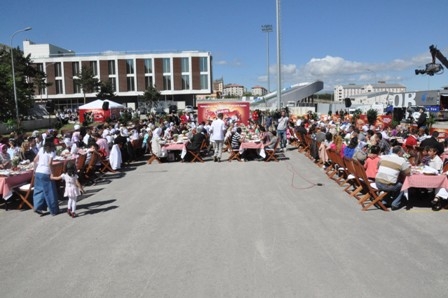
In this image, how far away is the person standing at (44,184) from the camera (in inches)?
288

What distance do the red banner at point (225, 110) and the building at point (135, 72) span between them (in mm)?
52761

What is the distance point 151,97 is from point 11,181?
219 ft

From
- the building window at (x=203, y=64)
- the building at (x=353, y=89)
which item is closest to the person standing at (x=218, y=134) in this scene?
the building window at (x=203, y=64)

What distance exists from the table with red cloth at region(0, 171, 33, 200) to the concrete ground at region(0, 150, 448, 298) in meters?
0.44

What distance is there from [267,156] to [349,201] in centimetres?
696

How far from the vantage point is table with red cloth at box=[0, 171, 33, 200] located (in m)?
7.92

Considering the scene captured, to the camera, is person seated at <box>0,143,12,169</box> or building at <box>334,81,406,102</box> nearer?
person seated at <box>0,143,12,169</box>

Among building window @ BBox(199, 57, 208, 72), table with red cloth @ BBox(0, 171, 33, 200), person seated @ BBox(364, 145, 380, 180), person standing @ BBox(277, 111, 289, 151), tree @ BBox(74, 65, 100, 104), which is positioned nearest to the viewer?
table with red cloth @ BBox(0, 171, 33, 200)

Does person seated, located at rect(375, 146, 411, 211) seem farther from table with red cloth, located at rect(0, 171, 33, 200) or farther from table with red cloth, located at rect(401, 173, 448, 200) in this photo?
table with red cloth, located at rect(0, 171, 33, 200)

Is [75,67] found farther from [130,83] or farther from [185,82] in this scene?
[185,82]

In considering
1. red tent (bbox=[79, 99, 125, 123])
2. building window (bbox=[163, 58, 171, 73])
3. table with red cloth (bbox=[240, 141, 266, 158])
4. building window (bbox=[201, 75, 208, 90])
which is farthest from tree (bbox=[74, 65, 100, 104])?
table with red cloth (bbox=[240, 141, 266, 158])

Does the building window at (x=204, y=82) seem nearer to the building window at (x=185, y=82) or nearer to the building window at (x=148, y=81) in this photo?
the building window at (x=185, y=82)

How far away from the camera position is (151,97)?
241 feet

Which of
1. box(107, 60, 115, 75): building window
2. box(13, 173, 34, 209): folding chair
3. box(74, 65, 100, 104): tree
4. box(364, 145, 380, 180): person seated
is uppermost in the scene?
box(107, 60, 115, 75): building window
